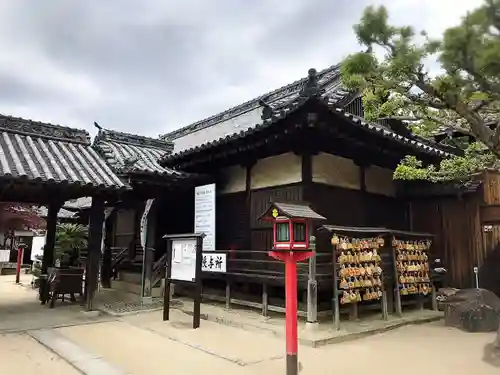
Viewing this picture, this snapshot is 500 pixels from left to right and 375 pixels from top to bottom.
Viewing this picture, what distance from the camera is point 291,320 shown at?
4938 millimetres

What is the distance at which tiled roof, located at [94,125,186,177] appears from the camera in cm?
1008

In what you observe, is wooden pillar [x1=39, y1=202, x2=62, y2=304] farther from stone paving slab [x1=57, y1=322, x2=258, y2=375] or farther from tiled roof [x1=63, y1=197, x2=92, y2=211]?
stone paving slab [x1=57, y1=322, x2=258, y2=375]

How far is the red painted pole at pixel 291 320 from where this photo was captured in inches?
189

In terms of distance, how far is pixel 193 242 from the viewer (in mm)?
8336

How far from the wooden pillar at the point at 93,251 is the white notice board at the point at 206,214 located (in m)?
2.38

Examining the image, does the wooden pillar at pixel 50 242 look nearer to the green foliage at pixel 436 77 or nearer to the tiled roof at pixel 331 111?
the tiled roof at pixel 331 111

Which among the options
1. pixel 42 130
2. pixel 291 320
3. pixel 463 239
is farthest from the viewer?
pixel 42 130

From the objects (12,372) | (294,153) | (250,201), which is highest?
(294,153)

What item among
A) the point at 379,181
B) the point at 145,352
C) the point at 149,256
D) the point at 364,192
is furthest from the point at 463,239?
the point at 149,256

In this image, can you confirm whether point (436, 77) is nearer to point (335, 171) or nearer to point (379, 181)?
point (335, 171)

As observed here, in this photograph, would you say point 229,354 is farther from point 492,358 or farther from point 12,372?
point 492,358

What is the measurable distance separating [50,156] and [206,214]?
403 cm

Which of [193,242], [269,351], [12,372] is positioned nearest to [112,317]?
[193,242]

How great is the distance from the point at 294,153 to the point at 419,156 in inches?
133
